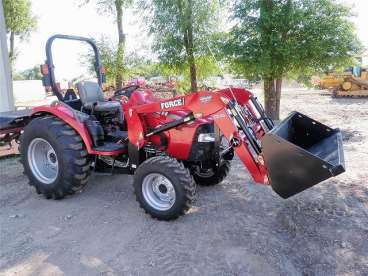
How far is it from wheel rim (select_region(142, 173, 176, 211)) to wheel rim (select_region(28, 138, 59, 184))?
1.46 m

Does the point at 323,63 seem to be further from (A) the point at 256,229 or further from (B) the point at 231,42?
(A) the point at 256,229

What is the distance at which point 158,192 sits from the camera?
429cm

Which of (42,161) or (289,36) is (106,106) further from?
(289,36)

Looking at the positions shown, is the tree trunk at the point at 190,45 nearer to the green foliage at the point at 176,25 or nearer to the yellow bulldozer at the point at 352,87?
the green foliage at the point at 176,25

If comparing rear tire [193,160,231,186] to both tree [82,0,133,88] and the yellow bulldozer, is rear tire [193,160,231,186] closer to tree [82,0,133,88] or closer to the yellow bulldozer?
tree [82,0,133,88]

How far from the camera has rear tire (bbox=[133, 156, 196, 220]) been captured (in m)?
3.98

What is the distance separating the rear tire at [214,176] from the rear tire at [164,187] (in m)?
1.12

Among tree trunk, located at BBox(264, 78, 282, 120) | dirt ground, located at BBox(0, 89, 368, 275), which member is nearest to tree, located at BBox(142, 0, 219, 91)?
tree trunk, located at BBox(264, 78, 282, 120)

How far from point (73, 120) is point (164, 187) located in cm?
144

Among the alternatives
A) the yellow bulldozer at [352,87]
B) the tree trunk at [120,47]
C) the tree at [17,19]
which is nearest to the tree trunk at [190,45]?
the tree trunk at [120,47]

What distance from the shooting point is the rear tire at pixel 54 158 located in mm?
4613

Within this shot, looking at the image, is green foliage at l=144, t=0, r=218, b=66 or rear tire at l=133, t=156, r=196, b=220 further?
green foliage at l=144, t=0, r=218, b=66

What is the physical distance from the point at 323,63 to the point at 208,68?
3.25m

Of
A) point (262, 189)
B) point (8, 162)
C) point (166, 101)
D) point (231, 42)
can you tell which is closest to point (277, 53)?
point (231, 42)
